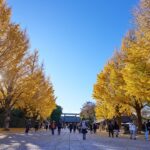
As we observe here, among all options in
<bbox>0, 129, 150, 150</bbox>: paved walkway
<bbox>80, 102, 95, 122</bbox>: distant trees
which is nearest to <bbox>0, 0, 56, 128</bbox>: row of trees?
<bbox>0, 129, 150, 150</bbox>: paved walkway

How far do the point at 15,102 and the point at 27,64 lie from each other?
23.5 feet

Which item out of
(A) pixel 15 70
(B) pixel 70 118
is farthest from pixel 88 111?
(A) pixel 15 70

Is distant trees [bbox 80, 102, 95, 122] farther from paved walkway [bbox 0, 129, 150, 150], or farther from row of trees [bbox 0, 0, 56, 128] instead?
paved walkway [bbox 0, 129, 150, 150]

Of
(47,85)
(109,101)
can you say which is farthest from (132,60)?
(47,85)

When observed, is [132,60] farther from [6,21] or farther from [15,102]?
[15,102]

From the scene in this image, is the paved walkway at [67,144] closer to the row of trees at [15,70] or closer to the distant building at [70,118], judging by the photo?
the row of trees at [15,70]

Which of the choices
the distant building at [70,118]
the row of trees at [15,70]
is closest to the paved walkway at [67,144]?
the row of trees at [15,70]

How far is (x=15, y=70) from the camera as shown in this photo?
28.0m

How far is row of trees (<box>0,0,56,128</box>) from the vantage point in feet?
77.9

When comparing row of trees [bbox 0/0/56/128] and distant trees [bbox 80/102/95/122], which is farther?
distant trees [bbox 80/102/95/122]

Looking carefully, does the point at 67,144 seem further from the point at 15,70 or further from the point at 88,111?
the point at 88,111

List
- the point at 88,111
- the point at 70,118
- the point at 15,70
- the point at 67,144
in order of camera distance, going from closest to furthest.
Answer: the point at 67,144 < the point at 15,70 < the point at 88,111 < the point at 70,118

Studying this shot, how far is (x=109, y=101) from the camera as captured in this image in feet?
132

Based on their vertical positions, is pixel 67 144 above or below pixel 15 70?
below
